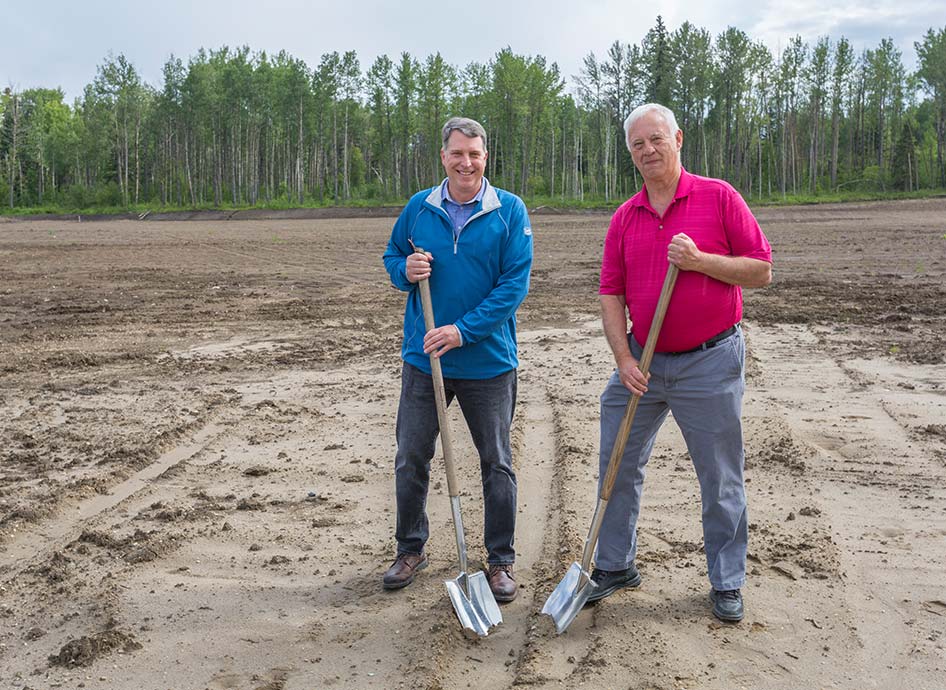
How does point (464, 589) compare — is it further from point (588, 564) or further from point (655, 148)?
point (655, 148)

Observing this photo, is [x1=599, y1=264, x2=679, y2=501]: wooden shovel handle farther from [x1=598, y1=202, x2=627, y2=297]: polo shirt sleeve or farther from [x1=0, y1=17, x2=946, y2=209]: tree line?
[x1=0, y1=17, x2=946, y2=209]: tree line

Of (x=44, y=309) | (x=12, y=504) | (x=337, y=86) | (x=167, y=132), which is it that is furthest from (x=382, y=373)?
(x=167, y=132)

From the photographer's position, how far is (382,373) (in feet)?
29.0

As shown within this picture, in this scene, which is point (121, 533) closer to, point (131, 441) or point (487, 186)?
point (131, 441)

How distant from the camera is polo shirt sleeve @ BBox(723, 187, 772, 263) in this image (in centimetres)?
355

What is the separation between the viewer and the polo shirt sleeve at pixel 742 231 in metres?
3.55

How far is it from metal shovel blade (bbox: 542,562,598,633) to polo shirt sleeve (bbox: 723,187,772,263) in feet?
5.05

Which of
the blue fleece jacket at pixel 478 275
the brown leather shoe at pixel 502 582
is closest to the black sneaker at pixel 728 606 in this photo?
the brown leather shoe at pixel 502 582

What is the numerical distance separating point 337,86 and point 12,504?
60584 millimetres

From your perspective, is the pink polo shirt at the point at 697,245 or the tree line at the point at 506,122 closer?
the pink polo shirt at the point at 697,245

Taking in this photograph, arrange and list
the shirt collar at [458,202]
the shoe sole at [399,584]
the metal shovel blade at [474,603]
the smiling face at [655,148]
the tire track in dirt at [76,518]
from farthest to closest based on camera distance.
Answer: the tire track in dirt at [76,518], the shoe sole at [399,584], the shirt collar at [458,202], the metal shovel blade at [474,603], the smiling face at [655,148]

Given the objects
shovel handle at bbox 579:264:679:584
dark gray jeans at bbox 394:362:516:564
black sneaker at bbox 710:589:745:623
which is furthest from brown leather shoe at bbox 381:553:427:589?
black sneaker at bbox 710:589:745:623

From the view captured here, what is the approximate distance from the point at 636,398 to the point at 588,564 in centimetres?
81

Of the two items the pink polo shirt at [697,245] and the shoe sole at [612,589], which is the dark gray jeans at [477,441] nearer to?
the shoe sole at [612,589]
